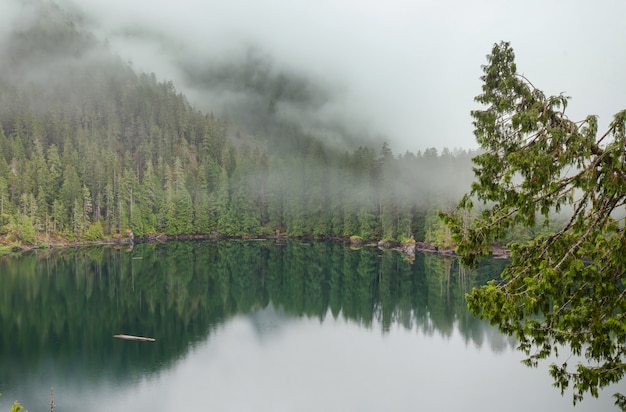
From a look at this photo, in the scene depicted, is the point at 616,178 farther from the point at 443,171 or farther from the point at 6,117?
the point at 6,117

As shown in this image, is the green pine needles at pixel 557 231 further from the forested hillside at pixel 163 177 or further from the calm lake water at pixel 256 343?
the forested hillside at pixel 163 177

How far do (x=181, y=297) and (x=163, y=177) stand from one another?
244 ft

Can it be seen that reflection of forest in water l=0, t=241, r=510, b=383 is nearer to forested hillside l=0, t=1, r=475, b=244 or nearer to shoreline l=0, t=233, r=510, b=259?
shoreline l=0, t=233, r=510, b=259

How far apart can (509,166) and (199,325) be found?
36047 mm

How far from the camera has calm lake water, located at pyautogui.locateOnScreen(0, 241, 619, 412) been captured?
83.0 ft

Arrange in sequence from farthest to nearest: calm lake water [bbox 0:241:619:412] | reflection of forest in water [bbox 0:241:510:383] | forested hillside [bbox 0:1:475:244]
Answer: forested hillside [bbox 0:1:475:244] → reflection of forest in water [bbox 0:241:510:383] → calm lake water [bbox 0:241:619:412]

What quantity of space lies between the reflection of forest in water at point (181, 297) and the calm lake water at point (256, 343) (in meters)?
0.20

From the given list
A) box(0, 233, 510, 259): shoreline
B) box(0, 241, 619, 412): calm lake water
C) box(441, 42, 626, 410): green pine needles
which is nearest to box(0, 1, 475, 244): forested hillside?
box(0, 233, 510, 259): shoreline

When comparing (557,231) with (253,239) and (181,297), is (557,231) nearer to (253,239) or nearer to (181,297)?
(181,297)

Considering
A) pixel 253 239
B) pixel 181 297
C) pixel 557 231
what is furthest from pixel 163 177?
pixel 557 231

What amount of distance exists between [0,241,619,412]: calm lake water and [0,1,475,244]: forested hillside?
26.3m

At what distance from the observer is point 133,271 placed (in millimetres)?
62344

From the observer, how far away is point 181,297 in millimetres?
49125

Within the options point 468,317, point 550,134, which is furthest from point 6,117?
point 550,134
